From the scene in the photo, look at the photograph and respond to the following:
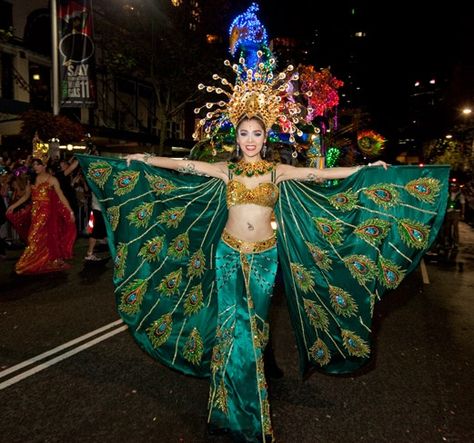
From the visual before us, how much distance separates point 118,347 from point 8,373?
1019 millimetres

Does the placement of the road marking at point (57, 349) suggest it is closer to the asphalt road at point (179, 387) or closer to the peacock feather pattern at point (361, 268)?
the asphalt road at point (179, 387)

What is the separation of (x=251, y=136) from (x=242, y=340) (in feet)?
4.89

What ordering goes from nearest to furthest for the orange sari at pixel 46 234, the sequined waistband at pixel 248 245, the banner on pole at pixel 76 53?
the sequined waistband at pixel 248 245 < the orange sari at pixel 46 234 < the banner on pole at pixel 76 53

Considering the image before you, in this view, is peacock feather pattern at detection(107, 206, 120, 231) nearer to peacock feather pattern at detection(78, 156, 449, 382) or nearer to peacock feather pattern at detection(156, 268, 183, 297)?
peacock feather pattern at detection(78, 156, 449, 382)

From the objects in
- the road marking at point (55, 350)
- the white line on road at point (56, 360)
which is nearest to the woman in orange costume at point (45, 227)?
the road marking at point (55, 350)

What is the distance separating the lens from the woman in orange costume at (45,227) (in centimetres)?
748

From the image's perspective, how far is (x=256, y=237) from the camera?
122 inches

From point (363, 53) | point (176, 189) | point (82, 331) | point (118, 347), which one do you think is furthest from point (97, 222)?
point (363, 53)

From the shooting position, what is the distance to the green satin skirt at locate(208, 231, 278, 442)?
279 cm

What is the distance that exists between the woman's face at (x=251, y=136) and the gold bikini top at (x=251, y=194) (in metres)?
0.25

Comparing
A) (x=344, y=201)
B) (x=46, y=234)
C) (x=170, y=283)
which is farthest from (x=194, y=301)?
(x=46, y=234)

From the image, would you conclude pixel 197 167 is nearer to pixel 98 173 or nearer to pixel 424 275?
pixel 98 173

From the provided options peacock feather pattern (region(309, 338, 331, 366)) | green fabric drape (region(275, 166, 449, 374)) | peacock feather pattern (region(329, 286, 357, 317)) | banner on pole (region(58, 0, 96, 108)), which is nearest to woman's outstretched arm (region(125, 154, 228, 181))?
green fabric drape (region(275, 166, 449, 374))

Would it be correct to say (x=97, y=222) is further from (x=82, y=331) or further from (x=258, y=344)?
(x=258, y=344)
